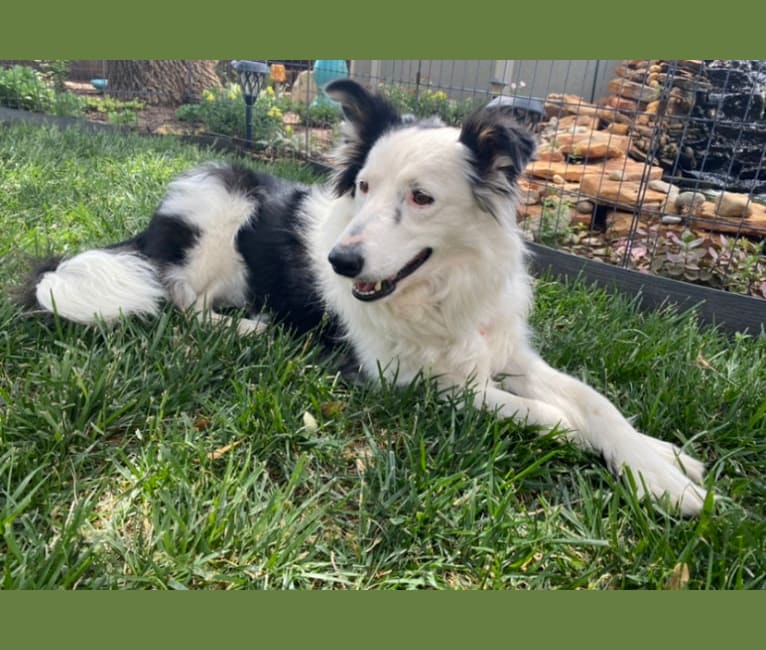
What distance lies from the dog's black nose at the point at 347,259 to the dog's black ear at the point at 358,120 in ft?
2.01

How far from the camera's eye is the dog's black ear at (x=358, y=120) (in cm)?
287

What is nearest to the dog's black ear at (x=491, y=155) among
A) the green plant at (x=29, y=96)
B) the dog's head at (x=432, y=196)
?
the dog's head at (x=432, y=196)

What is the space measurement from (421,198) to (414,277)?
35 centimetres

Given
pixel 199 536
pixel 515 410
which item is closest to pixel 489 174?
pixel 515 410

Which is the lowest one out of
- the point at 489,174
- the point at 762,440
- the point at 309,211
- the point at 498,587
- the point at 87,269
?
the point at 498,587

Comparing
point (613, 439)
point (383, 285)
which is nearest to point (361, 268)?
point (383, 285)

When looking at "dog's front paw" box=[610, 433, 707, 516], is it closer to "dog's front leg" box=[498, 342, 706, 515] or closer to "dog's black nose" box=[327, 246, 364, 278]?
"dog's front leg" box=[498, 342, 706, 515]

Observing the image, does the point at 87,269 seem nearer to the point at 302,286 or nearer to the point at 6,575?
the point at 302,286

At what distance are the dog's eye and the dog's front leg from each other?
0.90m

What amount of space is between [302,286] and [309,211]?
46 cm

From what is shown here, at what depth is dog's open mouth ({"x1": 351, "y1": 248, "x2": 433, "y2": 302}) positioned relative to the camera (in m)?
2.56

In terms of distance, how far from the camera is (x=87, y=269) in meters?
3.00


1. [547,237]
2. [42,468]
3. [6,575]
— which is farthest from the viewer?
[547,237]

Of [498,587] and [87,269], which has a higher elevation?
[87,269]
